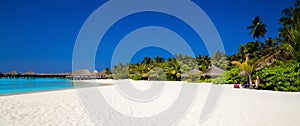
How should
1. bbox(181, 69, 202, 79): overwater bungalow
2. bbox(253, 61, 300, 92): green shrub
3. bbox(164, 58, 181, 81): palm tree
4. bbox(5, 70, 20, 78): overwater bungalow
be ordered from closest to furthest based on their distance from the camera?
bbox(253, 61, 300, 92): green shrub → bbox(181, 69, 202, 79): overwater bungalow → bbox(164, 58, 181, 81): palm tree → bbox(5, 70, 20, 78): overwater bungalow

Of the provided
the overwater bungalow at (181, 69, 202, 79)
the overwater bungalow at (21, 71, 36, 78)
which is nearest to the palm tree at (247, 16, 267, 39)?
the overwater bungalow at (181, 69, 202, 79)

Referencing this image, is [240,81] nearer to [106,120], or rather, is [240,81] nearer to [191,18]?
[191,18]

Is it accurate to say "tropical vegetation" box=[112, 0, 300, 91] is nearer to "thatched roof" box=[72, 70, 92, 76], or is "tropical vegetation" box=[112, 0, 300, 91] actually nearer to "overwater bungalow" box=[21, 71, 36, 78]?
"thatched roof" box=[72, 70, 92, 76]

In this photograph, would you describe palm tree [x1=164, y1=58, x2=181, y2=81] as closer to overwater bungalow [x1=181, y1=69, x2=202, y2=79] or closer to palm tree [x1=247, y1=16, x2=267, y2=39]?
overwater bungalow [x1=181, y1=69, x2=202, y2=79]

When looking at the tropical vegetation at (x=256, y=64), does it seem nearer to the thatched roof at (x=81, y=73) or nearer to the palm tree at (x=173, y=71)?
the palm tree at (x=173, y=71)

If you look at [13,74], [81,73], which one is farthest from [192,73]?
[13,74]

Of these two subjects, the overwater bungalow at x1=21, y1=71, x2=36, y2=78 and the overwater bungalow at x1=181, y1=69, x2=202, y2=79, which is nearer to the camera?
the overwater bungalow at x1=181, y1=69, x2=202, y2=79

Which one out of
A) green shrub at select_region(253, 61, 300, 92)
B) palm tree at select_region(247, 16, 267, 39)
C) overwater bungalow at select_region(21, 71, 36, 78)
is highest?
palm tree at select_region(247, 16, 267, 39)

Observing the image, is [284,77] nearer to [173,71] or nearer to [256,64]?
[256,64]

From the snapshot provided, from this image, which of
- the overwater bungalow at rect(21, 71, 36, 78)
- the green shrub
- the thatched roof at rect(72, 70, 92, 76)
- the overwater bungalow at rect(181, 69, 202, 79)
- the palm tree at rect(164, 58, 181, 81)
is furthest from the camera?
the thatched roof at rect(72, 70, 92, 76)

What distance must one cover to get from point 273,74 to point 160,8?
9.51 m

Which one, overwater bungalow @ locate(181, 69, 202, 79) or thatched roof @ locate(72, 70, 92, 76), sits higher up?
thatched roof @ locate(72, 70, 92, 76)

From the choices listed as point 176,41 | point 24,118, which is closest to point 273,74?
point 176,41

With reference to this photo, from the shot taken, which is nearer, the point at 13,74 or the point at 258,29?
the point at 258,29
